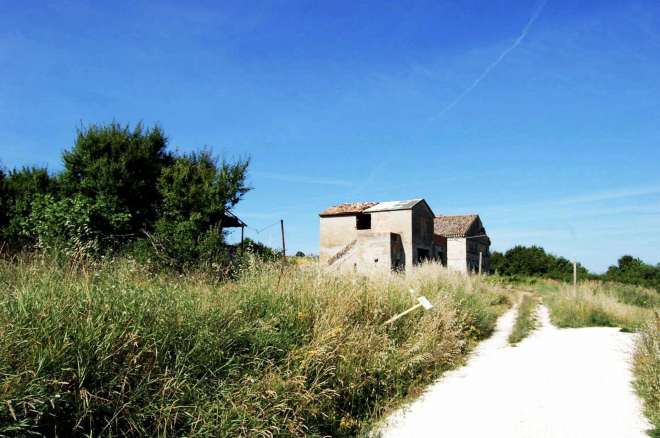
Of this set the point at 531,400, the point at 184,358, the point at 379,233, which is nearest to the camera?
the point at 184,358

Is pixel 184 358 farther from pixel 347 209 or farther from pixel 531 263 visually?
pixel 531 263

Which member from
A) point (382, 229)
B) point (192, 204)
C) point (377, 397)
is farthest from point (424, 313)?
point (382, 229)

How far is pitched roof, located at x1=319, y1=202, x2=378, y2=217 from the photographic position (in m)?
32.4

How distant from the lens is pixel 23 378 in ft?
9.40

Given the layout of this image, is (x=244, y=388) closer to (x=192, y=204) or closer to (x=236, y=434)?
(x=236, y=434)

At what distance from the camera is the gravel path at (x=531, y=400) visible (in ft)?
15.2

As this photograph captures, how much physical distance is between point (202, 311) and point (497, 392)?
407 cm

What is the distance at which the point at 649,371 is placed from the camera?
576 cm

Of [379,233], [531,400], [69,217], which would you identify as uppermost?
[379,233]

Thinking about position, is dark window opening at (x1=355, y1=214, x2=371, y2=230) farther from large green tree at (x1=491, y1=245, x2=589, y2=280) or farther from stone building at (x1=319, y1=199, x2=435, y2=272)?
large green tree at (x1=491, y1=245, x2=589, y2=280)

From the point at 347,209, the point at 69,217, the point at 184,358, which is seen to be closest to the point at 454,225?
the point at 347,209

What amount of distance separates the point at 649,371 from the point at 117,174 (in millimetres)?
17349

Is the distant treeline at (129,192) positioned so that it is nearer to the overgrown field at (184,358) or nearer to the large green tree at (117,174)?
the large green tree at (117,174)

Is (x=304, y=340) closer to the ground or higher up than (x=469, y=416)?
higher up
